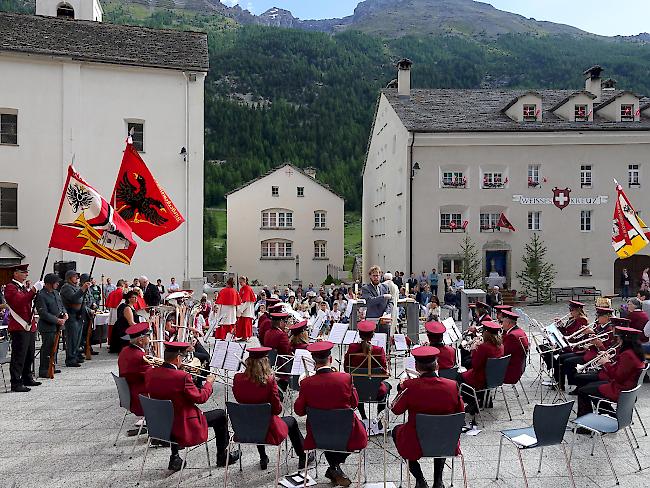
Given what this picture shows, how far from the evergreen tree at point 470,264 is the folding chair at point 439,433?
2569cm

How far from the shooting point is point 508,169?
111 ft

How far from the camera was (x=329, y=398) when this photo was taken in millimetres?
6754

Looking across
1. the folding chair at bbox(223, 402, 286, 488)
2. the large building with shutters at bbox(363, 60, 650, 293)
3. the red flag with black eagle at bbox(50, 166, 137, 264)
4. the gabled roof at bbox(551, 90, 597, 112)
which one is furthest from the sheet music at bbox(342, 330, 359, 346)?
the gabled roof at bbox(551, 90, 597, 112)

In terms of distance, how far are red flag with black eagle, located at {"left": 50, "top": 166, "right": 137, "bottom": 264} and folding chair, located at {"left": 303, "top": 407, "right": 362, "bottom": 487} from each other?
368 inches

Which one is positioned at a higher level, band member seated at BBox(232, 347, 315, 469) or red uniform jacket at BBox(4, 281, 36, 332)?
red uniform jacket at BBox(4, 281, 36, 332)

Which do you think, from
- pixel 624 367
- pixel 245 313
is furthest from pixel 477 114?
pixel 624 367

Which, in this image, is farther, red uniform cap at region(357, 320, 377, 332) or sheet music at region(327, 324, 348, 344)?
sheet music at region(327, 324, 348, 344)

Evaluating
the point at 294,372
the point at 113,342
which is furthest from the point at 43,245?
the point at 294,372

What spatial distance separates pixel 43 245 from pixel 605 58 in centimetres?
14498

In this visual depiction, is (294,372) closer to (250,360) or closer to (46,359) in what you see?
(250,360)

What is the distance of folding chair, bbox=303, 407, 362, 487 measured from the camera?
6.58 metres

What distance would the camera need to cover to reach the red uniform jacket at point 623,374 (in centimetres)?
816

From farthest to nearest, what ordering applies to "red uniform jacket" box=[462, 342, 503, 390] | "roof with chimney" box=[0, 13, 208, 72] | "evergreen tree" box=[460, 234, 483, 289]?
"evergreen tree" box=[460, 234, 483, 289] < "roof with chimney" box=[0, 13, 208, 72] < "red uniform jacket" box=[462, 342, 503, 390]

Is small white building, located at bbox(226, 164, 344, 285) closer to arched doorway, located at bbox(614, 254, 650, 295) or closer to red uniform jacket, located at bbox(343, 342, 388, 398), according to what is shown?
arched doorway, located at bbox(614, 254, 650, 295)
